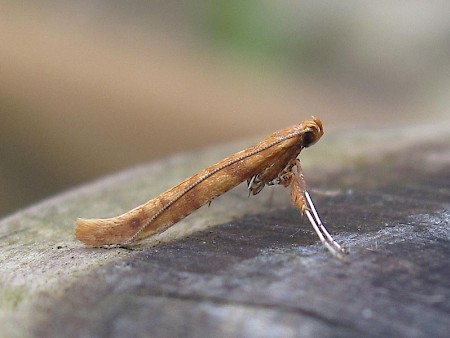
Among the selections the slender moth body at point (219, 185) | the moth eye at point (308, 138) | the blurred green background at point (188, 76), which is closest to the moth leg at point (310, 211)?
the slender moth body at point (219, 185)

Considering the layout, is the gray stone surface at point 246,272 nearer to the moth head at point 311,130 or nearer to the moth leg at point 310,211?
the moth leg at point 310,211

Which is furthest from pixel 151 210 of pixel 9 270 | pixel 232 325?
pixel 232 325

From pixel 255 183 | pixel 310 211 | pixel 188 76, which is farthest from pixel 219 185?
pixel 188 76

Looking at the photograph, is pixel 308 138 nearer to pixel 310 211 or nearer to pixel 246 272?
pixel 310 211

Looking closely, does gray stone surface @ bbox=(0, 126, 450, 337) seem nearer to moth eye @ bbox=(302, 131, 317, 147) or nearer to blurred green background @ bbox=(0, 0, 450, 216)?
moth eye @ bbox=(302, 131, 317, 147)

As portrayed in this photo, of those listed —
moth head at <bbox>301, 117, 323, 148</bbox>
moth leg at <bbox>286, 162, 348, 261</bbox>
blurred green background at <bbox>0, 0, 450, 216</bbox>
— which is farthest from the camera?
blurred green background at <bbox>0, 0, 450, 216</bbox>

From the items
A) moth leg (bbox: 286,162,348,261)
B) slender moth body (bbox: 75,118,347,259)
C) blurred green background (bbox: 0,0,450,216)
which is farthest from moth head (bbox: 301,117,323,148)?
blurred green background (bbox: 0,0,450,216)

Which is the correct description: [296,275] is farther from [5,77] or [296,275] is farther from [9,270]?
[5,77]

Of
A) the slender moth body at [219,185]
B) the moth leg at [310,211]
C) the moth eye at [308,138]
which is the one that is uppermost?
the moth eye at [308,138]
